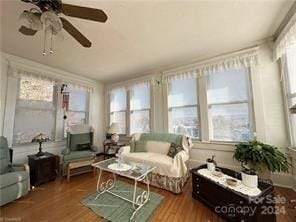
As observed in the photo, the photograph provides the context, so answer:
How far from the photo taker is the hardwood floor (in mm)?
1738

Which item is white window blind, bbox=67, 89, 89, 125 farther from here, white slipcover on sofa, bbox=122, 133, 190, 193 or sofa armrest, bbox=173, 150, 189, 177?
sofa armrest, bbox=173, 150, 189, 177

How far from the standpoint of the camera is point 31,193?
2371mm

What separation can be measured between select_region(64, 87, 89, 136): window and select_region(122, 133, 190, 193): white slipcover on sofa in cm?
219

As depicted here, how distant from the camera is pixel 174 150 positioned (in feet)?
9.12

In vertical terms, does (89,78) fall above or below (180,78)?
above

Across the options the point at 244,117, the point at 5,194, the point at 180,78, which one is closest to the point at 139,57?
the point at 180,78

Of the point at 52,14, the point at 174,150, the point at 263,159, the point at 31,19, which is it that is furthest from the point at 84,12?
the point at 263,159

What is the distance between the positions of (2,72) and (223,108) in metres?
4.82

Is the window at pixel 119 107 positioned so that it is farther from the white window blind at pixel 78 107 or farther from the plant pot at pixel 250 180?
the plant pot at pixel 250 180

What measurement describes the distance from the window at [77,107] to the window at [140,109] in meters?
1.59

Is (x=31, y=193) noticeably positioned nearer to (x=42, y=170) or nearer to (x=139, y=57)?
(x=42, y=170)

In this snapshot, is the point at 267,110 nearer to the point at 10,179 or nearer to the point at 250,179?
the point at 250,179

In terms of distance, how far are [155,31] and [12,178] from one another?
10.2 ft

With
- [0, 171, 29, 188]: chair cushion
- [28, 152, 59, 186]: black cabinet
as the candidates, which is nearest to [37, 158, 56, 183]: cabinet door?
[28, 152, 59, 186]: black cabinet
